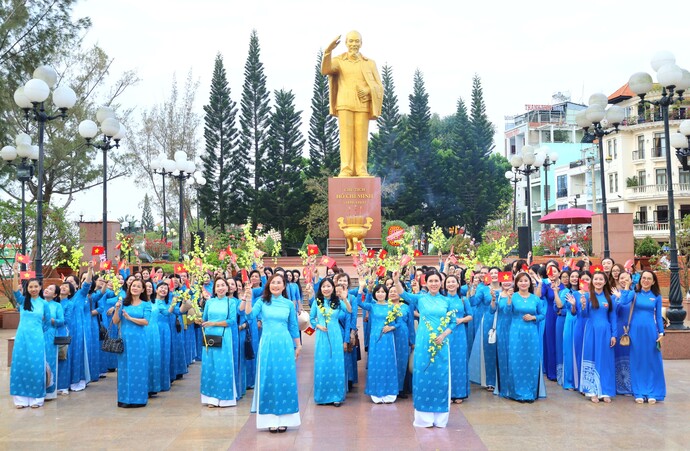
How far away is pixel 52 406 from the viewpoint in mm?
6832

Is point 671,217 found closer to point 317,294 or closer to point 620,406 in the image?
point 620,406

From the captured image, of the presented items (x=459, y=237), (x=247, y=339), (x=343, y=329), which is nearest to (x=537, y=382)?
(x=343, y=329)

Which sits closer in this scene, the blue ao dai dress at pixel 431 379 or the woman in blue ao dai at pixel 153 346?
the blue ao dai dress at pixel 431 379

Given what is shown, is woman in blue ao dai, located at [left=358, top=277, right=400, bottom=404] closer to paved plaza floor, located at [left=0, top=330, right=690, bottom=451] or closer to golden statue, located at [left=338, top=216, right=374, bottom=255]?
paved plaza floor, located at [left=0, top=330, right=690, bottom=451]

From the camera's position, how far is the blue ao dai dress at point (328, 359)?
6.42 meters

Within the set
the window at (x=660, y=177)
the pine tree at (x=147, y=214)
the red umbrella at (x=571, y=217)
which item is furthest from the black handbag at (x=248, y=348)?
the window at (x=660, y=177)

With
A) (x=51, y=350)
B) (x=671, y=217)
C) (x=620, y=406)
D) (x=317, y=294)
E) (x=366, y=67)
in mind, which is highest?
(x=366, y=67)

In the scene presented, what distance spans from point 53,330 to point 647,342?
6.17m

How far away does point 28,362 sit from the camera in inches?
266

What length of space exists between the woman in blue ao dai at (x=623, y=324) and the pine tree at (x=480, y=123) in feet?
99.3

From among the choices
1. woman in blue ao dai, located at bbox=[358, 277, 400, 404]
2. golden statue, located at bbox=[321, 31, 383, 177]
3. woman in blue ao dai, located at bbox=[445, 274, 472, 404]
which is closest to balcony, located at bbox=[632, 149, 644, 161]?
golden statue, located at bbox=[321, 31, 383, 177]

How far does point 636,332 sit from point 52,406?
6.02m

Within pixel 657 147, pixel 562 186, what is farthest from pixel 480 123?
pixel 562 186

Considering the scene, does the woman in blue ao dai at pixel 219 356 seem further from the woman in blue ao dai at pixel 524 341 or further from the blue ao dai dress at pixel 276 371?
the woman in blue ao dai at pixel 524 341
